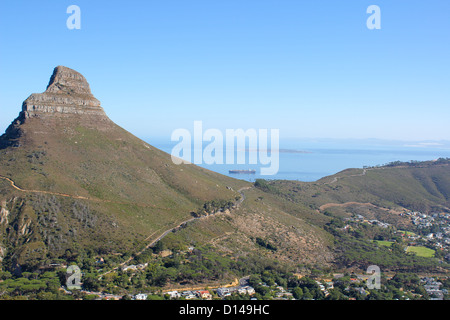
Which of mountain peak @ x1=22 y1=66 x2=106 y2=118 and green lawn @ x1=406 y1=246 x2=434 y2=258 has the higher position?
mountain peak @ x1=22 y1=66 x2=106 y2=118

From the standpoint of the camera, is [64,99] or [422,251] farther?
[64,99]

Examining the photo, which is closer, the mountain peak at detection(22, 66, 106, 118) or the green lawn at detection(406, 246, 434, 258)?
the green lawn at detection(406, 246, 434, 258)

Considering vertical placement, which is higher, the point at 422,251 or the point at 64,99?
the point at 64,99
